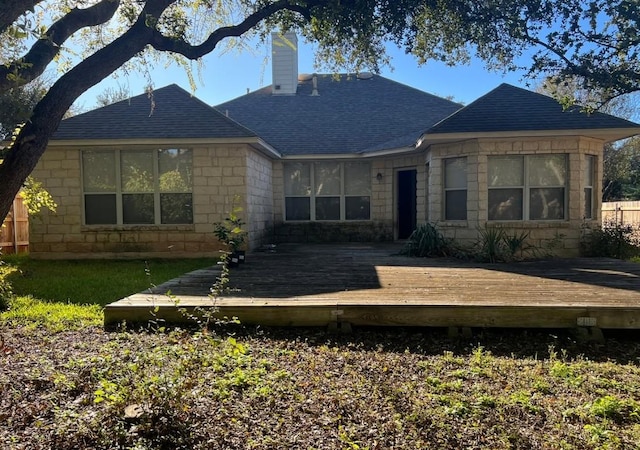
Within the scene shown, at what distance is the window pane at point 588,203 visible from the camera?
9797 mm

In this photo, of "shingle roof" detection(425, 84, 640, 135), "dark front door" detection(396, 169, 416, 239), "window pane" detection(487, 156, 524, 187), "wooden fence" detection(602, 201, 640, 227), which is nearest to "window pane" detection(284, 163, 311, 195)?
"dark front door" detection(396, 169, 416, 239)

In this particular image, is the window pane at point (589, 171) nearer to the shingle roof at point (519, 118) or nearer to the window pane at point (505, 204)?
the shingle roof at point (519, 118)

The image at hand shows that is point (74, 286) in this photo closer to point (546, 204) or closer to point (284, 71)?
point (546, 204)

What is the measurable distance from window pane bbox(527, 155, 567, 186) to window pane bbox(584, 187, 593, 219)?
91cm

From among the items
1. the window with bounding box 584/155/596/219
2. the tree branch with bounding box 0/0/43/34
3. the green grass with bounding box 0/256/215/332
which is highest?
the tree branch with bounding box 0/0/43/34

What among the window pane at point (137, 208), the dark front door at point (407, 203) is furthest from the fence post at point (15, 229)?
the dark front door at point (407, 203)

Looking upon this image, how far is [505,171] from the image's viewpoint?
9.48 metres

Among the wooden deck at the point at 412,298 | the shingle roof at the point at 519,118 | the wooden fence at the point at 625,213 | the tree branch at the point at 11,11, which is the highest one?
the shingle roof at the point at 519,118

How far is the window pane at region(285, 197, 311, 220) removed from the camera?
13633 mm

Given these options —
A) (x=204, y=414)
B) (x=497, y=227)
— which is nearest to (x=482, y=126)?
(x=497, y=227)

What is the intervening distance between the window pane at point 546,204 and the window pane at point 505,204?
0.92 feet

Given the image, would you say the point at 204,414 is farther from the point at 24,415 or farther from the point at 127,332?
the point at 127,332

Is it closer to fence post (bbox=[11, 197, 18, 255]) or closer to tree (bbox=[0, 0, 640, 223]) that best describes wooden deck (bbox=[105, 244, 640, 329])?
tree (bbox=[0, 0, 640, 223])

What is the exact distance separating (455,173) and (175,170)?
6619 millimetres
